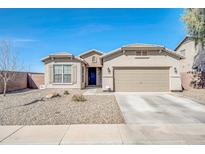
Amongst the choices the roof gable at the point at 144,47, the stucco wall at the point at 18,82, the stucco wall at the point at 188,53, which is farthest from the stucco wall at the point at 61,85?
the stucco wall at the point at 188,53

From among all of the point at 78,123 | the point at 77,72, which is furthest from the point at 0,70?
the point at 78,123

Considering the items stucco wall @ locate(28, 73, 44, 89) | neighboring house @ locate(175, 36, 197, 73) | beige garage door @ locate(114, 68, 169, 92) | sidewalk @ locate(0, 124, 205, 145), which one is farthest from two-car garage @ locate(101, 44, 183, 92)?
sidewalk @ locate(0, 124, 205, 145)

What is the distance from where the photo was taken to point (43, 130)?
6.45 m

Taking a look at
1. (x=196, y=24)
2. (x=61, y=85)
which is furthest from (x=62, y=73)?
(x=196, y=24)

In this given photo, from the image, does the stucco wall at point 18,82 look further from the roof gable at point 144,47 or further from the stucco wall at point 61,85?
the roof gable at point 144,47

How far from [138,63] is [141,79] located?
4.50 ft

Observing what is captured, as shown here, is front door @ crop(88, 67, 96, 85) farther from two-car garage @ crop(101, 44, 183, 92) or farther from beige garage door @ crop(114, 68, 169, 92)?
beige garage door @ crop(114, 68, 169, 92)

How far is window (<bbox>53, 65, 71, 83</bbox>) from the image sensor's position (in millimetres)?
21719

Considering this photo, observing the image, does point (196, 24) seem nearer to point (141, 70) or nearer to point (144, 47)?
point (144, 47)

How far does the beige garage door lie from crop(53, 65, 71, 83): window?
573 cm

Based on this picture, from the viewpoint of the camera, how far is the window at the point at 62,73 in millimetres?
21719

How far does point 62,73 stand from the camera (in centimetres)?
2178
